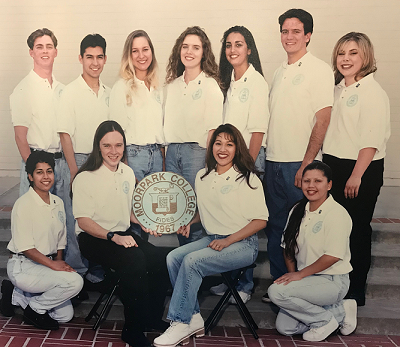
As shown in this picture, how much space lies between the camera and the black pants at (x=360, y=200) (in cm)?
346

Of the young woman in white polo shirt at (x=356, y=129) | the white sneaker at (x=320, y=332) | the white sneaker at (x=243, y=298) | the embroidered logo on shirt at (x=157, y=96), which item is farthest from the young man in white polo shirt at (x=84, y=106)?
the white sneaker at (x=320, y=332)

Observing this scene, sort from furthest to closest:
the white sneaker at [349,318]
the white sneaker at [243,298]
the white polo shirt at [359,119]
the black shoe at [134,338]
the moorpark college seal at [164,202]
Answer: the white sneaker at [243,298] → the moorpark college seal at [164,202] → the white sneaker at [349,318] → the white polo shirt at [359,119] → the black shoe at [134,338]

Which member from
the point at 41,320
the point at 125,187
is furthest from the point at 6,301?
the point at 125,187

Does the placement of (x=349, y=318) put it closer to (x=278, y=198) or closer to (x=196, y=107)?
(x=278, y=198)

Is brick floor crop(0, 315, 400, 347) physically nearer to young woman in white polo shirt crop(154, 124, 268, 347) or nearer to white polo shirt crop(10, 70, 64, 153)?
young woman in white polo shirt crop(154, 124, 268, 347)

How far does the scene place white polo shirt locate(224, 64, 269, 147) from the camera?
3.50m

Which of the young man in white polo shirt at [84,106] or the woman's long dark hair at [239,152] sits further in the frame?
the young man in white polo shirt at [84,106]

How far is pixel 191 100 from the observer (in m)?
3.54

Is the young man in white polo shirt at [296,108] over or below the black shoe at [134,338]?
over

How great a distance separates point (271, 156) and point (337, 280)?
3.20 feet

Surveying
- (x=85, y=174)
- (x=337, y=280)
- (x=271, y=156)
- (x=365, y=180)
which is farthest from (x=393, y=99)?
(x=85, y=174)

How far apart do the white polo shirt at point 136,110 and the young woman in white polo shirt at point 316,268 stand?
3.79ft

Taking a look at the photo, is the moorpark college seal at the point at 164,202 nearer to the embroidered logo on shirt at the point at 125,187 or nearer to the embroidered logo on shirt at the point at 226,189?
the embroidered logo on shirt at the point at 125,187

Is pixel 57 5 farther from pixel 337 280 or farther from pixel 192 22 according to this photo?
pixel 337 280
